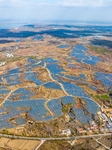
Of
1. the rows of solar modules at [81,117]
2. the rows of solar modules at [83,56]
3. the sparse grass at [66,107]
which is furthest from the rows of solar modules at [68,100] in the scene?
the rows of solar modules at [83,56]

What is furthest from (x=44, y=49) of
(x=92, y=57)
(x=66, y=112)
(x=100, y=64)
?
(x=66, y=112)

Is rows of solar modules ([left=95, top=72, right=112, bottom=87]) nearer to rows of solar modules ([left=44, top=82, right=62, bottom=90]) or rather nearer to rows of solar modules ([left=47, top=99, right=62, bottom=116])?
rows of solar modules ([left=44, top=82, right=62, bottom=90])

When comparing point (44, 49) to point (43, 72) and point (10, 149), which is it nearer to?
point (43, 72)

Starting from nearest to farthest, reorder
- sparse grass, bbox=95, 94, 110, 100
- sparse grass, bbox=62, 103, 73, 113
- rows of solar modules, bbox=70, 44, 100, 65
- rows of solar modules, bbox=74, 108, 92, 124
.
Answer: rows of solar modules, bbox=74, 108, 92, 124, sparse grass, bbox=62, 103, 73, 113, sparse grass, bbox=95, 94, 110, 100, rows of solar modules, bbox=70, 44, 100, 65

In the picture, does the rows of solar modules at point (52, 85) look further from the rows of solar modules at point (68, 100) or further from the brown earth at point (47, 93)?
the rows of solar modules at point (68, 100)

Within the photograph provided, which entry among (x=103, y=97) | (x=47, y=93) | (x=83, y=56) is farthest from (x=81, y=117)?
(x=83, y=56)

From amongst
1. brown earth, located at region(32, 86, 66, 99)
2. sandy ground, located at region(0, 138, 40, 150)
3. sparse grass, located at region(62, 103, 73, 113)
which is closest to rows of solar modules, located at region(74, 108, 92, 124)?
sparse grass, located at region(62, 103, 73, 113)
